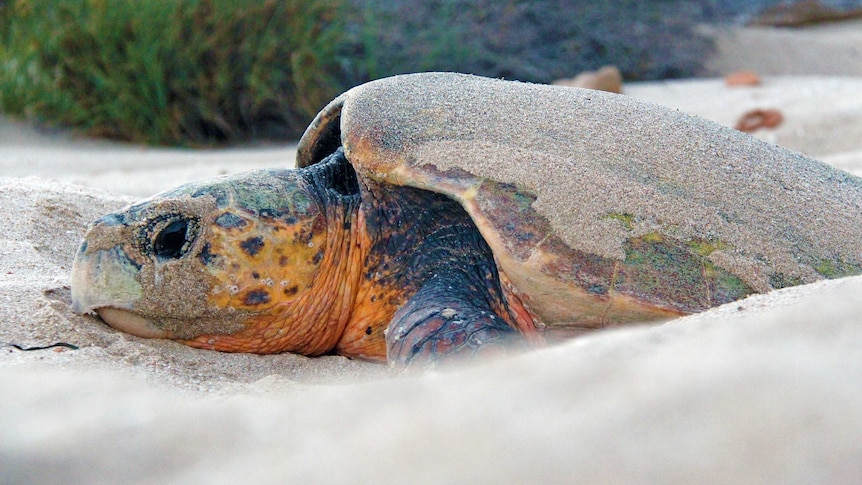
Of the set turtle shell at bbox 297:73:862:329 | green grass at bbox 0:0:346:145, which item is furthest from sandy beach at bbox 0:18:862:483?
green grass at bbox 0:0:346:145

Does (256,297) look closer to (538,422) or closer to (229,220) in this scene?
(229,220)

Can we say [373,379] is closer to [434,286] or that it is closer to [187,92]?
[434,286]

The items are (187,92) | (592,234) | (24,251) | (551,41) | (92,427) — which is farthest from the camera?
(551,41)

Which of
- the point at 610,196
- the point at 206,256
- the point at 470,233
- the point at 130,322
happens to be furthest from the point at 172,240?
the point at 610,196

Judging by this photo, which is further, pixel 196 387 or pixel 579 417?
pixel 196 387

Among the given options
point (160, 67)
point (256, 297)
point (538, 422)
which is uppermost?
point (538, 422)

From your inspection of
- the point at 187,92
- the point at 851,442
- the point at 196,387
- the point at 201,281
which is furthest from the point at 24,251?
the point at 187,92

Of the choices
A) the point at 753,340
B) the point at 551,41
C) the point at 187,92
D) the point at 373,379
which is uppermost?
the point at 753,340
